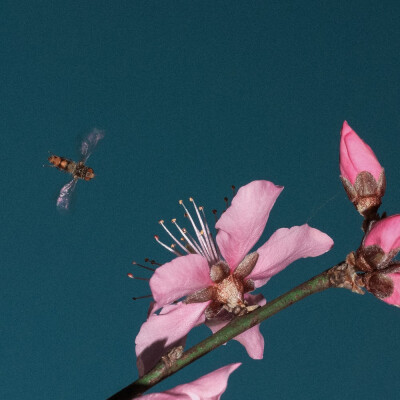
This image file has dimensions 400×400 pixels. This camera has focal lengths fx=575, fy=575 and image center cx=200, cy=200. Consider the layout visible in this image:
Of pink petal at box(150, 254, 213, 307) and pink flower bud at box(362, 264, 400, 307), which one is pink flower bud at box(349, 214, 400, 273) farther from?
pink petal at box(150, 254, 213, 307)

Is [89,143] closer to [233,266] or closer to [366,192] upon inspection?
[233,266]

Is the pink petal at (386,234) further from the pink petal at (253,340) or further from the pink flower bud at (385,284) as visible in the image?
the pink petal at (253,340)

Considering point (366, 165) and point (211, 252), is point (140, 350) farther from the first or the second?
point (366, 165)

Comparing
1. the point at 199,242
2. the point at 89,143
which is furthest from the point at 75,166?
the point at 199,242

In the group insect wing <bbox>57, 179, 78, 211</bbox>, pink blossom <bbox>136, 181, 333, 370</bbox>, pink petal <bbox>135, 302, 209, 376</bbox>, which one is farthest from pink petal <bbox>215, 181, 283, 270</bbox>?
insect wing <bbox>57, 179, 78, 211</bbox>

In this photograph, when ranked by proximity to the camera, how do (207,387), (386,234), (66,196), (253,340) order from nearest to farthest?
(207,387) → (386,234) → (253,340) → (66,196)

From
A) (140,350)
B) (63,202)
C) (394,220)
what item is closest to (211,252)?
(140,350)
